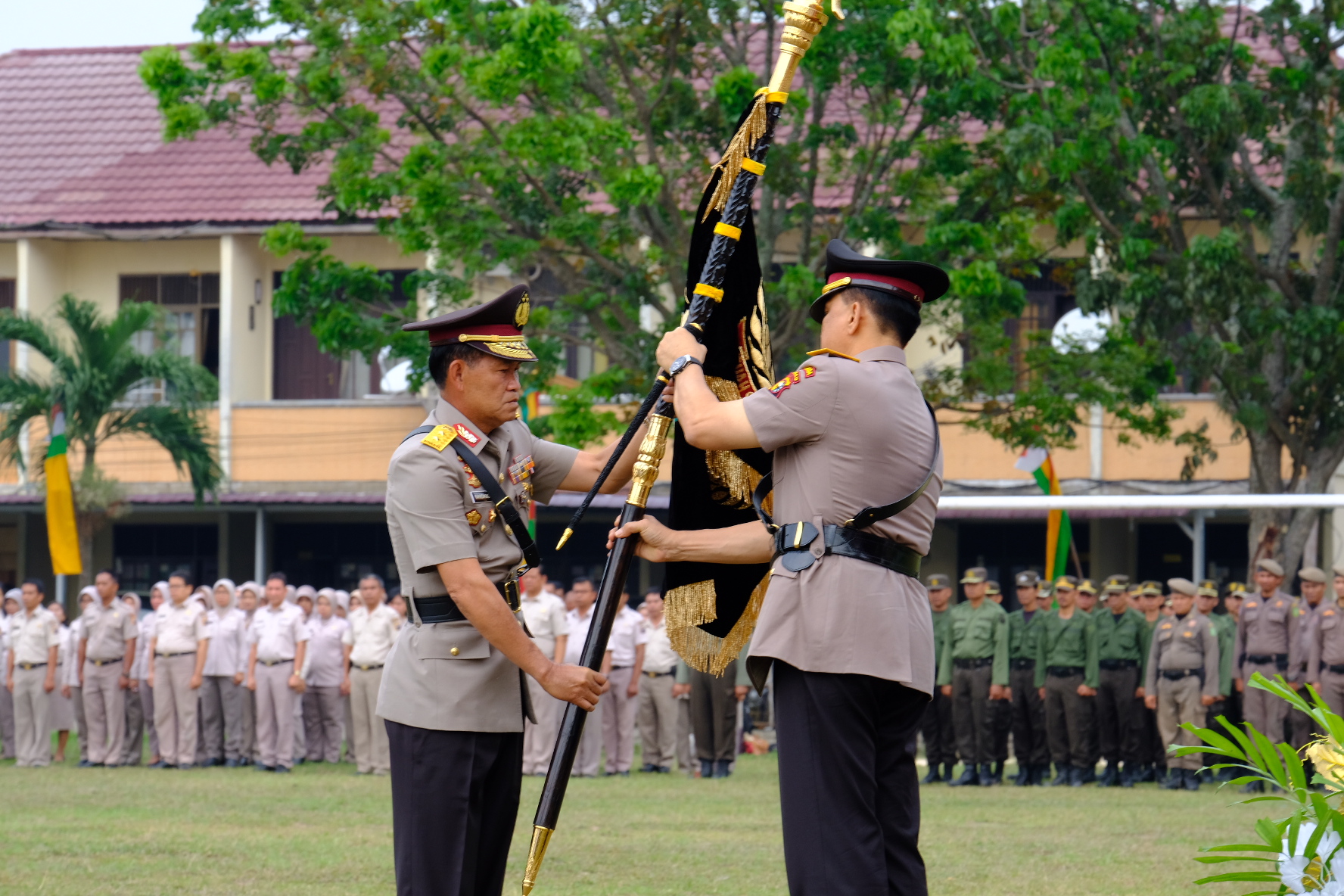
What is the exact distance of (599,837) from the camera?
10.6 metres

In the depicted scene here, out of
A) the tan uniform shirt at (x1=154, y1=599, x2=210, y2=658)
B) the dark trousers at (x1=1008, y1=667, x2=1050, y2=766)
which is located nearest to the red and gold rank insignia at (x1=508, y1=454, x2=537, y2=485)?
the dark trousers at (x1=1008, y1=667, x2=1050, y2=766)

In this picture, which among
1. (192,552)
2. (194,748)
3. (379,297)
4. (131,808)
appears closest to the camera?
(131,808)

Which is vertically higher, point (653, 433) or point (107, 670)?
point (653, 433)

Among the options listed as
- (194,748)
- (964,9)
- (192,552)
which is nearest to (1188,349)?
(964,9)

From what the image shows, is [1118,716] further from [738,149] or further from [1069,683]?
[738,149]

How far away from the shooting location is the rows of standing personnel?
14859 millimetres

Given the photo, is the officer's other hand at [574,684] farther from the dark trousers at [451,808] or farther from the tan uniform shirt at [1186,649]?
the tan uniform shirt at [1186,649]

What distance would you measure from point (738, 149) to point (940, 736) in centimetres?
1121

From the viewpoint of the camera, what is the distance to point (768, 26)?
16.2m

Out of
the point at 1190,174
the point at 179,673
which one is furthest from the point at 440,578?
the point at 1190,174

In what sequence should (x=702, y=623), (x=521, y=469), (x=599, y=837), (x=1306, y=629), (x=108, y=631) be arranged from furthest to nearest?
(x=108, y=631)
(x=1306, y=629)
(x=599, y=837)
(x=702, y=623)
(x=521, y=469)

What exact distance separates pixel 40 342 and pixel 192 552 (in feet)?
20.1

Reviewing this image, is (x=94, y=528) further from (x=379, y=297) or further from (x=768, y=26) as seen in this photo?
(x=768, y=26)

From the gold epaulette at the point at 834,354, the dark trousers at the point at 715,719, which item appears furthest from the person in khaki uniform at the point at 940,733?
the gold epaulette at the point at 834,354
